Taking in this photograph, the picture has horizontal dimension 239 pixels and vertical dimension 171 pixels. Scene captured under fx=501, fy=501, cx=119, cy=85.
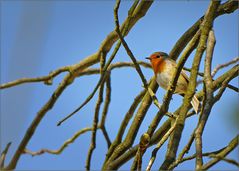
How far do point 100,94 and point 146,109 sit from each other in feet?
2.56

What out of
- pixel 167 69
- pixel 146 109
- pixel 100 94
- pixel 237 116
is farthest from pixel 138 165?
pixel 167 69

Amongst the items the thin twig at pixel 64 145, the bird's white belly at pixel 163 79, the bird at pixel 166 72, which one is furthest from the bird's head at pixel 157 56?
the thin twig at pixel 64 145

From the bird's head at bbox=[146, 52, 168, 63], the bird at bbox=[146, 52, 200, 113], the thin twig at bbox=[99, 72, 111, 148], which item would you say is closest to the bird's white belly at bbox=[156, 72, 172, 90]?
the bird at bbox=[146, 52, 200, 113]

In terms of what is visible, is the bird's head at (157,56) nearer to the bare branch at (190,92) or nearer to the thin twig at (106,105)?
the thin twig at (106,105)

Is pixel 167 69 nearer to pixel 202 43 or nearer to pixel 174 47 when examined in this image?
pixel 174 47

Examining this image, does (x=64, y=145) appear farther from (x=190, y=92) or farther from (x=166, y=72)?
(x=190, y=92)

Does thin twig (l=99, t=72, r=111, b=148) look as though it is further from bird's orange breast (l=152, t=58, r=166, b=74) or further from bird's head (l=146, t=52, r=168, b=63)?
bird's head (l=146, t=52, r=168, b=63)

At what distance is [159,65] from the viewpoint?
4996 mm

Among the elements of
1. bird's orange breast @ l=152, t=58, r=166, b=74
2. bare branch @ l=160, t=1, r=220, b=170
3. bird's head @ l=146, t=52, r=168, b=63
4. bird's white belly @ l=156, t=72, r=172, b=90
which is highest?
bird's head @ l=146, t=52, r=168, b=63

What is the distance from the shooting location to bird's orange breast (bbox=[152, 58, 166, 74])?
486cm

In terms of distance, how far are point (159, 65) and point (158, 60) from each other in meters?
0.20

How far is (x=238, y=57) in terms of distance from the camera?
3637 mm

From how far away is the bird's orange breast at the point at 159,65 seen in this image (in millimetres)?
4855

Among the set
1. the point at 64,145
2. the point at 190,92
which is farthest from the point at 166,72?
the point at 190,92
